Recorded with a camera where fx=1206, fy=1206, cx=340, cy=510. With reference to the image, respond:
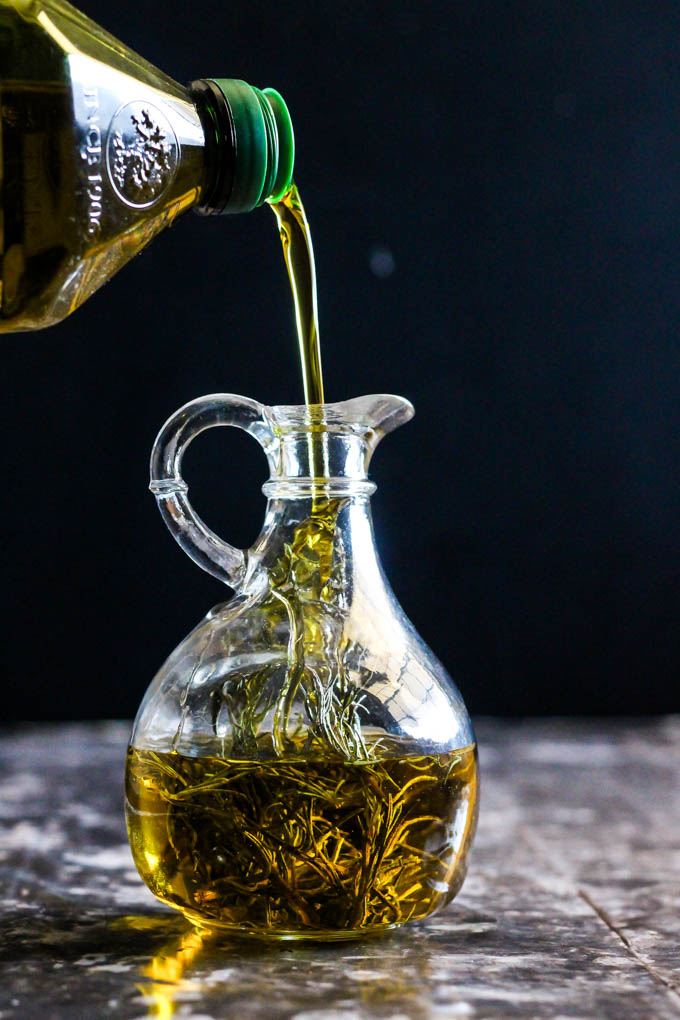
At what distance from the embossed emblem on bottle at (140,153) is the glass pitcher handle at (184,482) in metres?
0.10

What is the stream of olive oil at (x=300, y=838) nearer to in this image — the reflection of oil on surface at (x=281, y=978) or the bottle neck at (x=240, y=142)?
the reflection of oil on surface at (x=281, y=978)

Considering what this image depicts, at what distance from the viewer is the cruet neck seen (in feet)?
1.89

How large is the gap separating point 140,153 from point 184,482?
16 cm

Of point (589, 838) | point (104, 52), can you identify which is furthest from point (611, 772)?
point (104, 52)

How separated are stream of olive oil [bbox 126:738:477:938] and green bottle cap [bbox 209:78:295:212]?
28 centimetres

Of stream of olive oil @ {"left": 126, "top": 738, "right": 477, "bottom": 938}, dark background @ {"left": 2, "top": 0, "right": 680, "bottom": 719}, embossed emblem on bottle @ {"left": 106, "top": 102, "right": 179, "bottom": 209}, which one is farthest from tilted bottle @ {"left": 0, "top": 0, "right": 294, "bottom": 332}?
dark background @ {"left": 2, "top": 0, "right": 680, "bottom": 719}

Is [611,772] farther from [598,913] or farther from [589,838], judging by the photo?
[598,913]


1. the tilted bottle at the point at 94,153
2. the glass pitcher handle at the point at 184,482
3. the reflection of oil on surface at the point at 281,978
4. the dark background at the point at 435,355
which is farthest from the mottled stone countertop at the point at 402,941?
the dark background at the point at 435,355

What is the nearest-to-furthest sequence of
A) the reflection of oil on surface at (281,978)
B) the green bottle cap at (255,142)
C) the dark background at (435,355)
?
the reflection of oil on surface at (281,978)
the green bottle cap at (255,142)
the dark background at (435,355)

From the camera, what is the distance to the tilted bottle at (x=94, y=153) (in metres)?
0.54

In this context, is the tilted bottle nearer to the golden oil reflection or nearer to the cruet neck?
the cruet neck

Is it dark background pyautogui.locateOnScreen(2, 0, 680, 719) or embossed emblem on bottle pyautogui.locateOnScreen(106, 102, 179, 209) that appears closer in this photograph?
embossed emblem on bottle pyautogui.locateOnScreen(106, 102, 179, 209)

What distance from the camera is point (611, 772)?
1.25 m

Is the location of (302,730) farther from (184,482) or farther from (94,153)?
(94,153)
